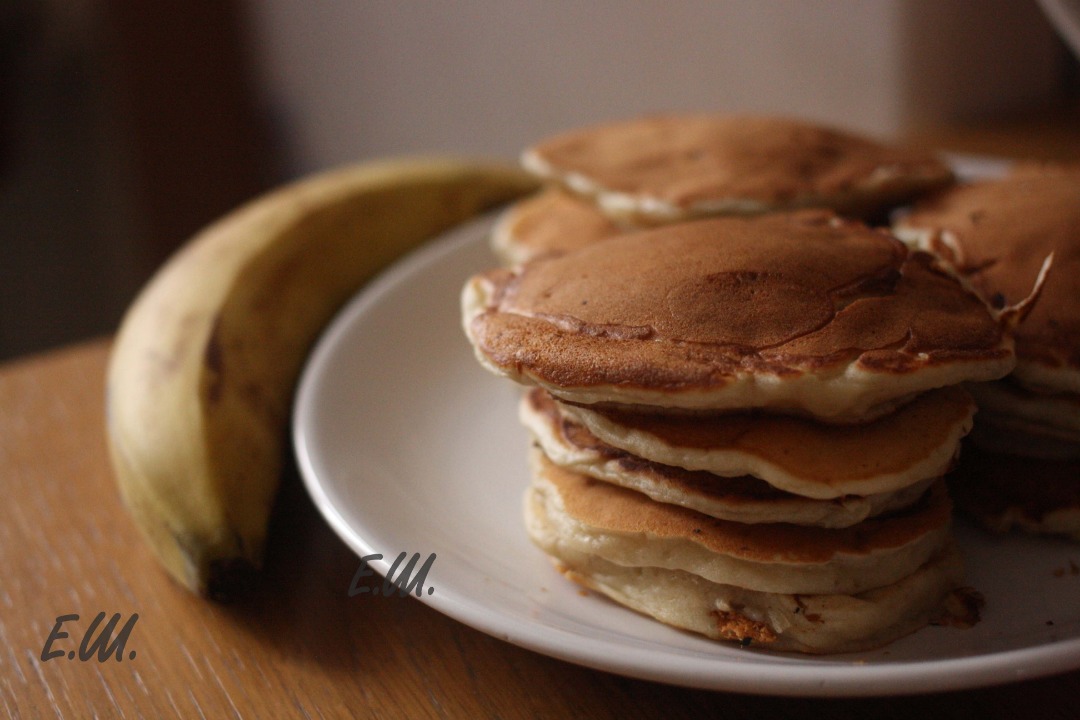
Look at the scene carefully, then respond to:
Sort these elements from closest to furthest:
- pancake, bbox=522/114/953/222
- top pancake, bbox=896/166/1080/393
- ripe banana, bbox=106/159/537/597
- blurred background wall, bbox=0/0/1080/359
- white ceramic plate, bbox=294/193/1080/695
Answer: white ceramic plate, bbox=294/193/1080/695, top pancake, bbox=896/166/1080/393, ripe banana, bbox=106/159/537/597, pancake, bbox=522/114/953/222, blurred background wall, bbox=0/0/1080/359

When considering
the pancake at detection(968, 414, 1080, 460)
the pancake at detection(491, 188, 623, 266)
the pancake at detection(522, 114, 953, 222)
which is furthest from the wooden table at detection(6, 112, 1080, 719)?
the pancake at detection(522, 114, 953, 222)

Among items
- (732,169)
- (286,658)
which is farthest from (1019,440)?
(286,658)

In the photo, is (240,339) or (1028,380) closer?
(1028,380)

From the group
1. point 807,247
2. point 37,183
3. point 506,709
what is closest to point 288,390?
point 506,709

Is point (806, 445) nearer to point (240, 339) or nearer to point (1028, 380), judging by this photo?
point (1028, 380)

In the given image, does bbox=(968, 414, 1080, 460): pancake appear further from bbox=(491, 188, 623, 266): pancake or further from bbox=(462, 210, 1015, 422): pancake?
bbox=(491, 188, 623, 266): pancake

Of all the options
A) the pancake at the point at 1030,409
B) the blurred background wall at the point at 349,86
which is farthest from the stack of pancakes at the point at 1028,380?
the blurred background wall at the point at 349,86

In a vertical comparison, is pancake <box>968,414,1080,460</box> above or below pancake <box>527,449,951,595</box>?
above
